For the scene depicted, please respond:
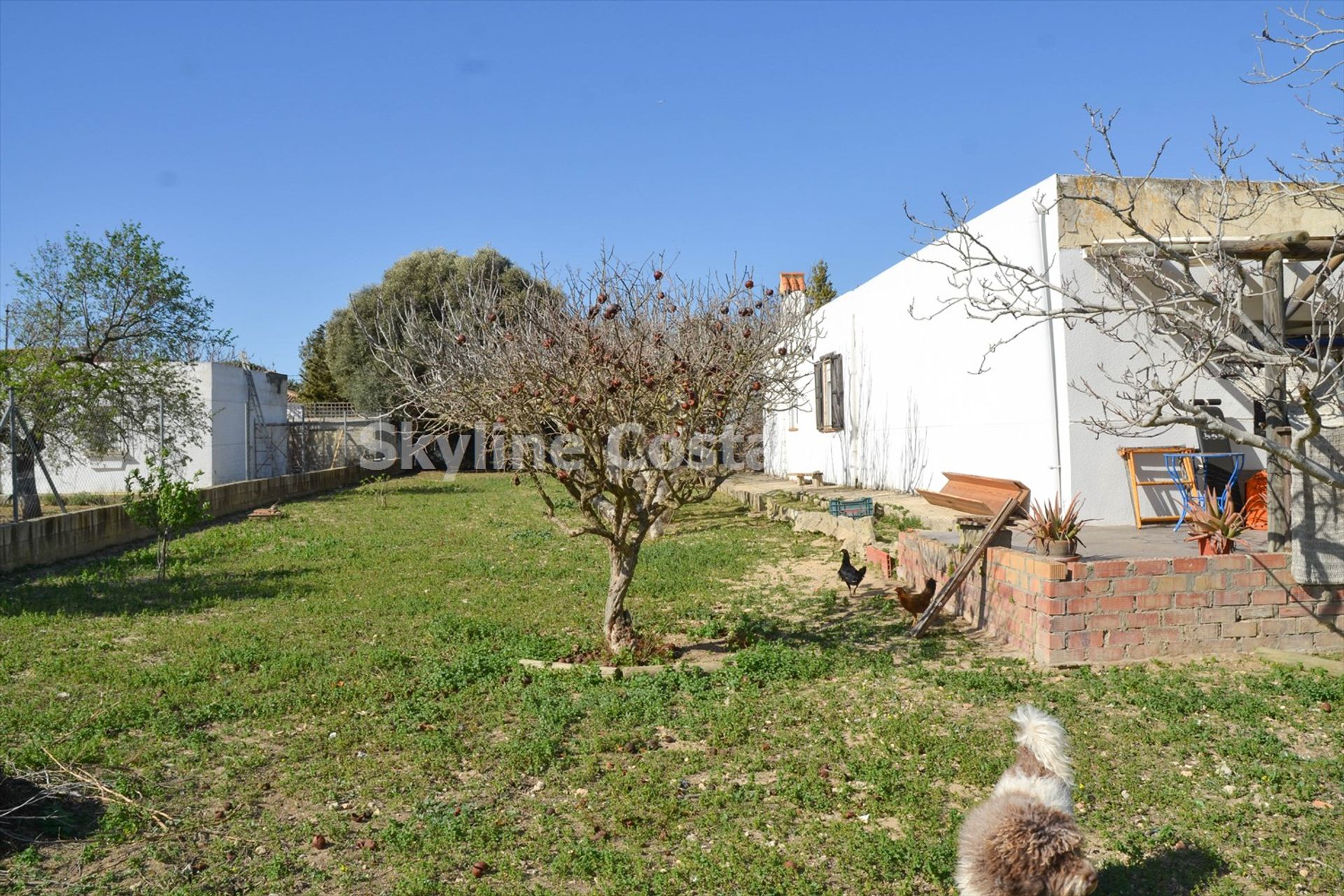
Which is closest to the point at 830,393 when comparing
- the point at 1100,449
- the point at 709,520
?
the point at 709,520

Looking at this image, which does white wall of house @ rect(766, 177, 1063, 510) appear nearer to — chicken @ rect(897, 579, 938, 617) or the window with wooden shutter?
the window with wooden shutter

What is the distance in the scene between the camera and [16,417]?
11.7 meters

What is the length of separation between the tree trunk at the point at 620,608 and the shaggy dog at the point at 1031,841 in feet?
12.1

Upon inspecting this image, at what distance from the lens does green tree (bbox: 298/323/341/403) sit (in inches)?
1499

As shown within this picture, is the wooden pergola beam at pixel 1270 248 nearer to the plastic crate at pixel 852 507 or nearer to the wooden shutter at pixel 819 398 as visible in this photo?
the plastic crate at pixel 852 507

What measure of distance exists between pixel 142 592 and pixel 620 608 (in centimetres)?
571

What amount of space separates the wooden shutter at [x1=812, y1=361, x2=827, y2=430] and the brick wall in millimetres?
11183

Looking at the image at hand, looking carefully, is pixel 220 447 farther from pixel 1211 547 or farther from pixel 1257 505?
pixel 1211 547

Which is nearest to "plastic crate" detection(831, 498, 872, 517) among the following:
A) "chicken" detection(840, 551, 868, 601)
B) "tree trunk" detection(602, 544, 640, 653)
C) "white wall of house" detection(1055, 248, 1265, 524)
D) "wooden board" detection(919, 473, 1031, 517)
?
"wooden board" detection(919, 473, 1031, 517)

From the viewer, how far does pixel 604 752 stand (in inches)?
187

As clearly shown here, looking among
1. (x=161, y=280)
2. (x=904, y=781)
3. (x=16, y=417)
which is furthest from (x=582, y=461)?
(x=161, y=280)

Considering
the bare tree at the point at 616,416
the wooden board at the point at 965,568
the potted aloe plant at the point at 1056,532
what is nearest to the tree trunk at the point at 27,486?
the bare tree at the point at 616,416

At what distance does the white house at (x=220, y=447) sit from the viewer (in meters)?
18.9

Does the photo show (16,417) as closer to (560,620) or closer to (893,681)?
(560,620)
